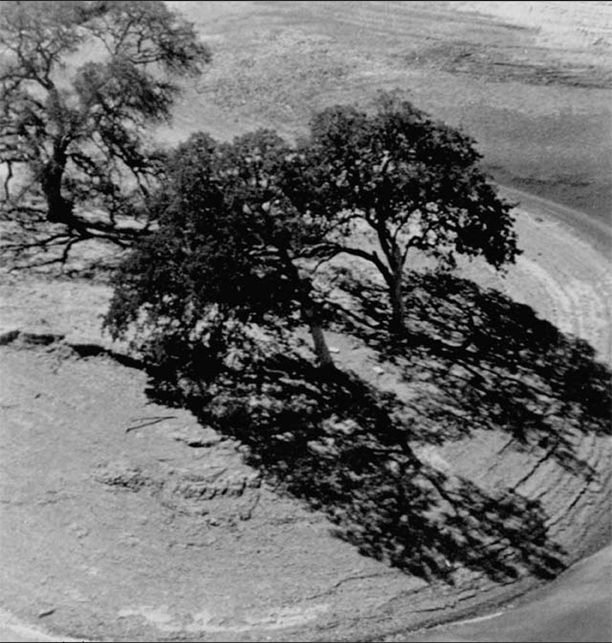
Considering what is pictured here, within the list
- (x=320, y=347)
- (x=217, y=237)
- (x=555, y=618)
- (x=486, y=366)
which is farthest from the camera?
(x=486, y=366)

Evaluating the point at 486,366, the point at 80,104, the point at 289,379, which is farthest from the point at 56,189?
the point at 486,366

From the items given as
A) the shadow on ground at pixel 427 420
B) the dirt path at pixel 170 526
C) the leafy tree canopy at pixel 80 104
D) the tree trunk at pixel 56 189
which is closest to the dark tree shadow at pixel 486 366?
the shadow on ground at pixel 427 420

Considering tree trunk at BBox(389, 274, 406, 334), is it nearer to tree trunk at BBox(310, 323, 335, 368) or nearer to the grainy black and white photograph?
the grainy black and white photograph

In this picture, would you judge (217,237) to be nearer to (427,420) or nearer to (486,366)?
(427,420)

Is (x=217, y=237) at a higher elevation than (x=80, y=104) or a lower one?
lower

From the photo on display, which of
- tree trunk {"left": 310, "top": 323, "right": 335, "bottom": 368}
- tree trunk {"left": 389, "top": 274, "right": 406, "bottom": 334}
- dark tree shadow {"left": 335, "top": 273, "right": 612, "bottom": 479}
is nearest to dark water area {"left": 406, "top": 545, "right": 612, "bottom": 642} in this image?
dark tree shadow {"left": 335, "top": 273, "right": 612, "bottom": 479}

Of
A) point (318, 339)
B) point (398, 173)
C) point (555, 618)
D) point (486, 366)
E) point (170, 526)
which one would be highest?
point (398, 173)
